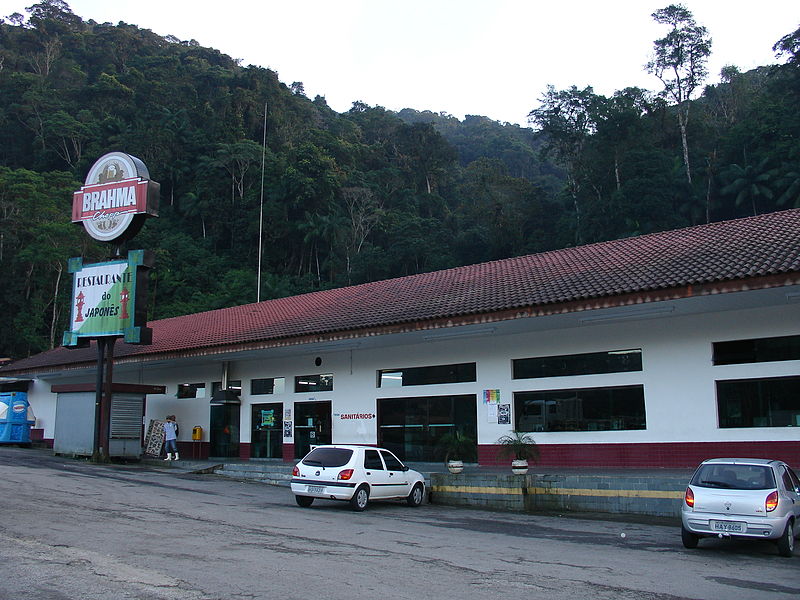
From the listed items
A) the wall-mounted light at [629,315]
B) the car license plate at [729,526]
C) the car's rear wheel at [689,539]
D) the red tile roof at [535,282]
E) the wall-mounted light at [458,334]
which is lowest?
the car's rear wheel at [689,539]

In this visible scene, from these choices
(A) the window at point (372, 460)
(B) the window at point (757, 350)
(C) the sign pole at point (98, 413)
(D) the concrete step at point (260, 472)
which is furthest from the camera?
(C) the sign pole at point (98, 413)

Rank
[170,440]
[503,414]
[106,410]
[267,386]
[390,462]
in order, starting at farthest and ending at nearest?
1. [267,386]
2. [170,440]
3. [106,410]
4. [503,414]
5. [390,462]

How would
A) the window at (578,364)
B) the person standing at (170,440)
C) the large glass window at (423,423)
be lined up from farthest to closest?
the person standing at (170,440)
the large glass window at (423,423)
the window at (578,364)

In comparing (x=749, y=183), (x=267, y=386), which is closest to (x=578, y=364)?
(x=267, y=386)

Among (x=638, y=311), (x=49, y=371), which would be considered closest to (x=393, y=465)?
(x=638, y=311)

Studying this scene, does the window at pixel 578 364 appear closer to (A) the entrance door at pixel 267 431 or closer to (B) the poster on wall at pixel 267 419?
(A) the entrance door at pixel 267 431

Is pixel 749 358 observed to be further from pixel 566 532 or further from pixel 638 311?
pixel 566 532

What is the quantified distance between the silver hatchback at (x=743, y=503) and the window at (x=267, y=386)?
17552 mm

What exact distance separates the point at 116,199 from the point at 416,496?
1561 cm

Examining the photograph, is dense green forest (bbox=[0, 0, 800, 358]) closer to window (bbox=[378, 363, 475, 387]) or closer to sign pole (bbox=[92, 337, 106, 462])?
sign pole (bbox=[92, 337, 106, 462])

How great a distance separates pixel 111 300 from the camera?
25.8 metres

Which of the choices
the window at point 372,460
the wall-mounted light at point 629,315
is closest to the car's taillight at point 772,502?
the wall-mounted light at point 629,315

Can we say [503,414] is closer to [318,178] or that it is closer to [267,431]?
[267,431]

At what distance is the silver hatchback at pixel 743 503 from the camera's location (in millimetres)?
11141
